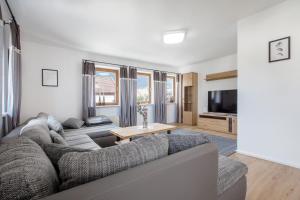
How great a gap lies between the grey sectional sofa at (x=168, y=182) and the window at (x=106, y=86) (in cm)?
362

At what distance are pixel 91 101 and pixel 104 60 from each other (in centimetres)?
130

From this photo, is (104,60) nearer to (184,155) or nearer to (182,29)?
(182,29)

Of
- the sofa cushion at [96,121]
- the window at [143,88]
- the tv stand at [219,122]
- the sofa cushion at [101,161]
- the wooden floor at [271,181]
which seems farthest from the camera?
the window at [143,88]

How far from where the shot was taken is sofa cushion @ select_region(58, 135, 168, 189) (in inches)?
A: 26.2

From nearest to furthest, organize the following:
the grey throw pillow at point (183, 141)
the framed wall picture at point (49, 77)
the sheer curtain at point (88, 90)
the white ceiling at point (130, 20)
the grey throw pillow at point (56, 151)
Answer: the grey throw pillow at point (56, 151)
the grey throw pillow at point (183, 141)
the white ceiling at point (130, 20)
the framed wall picture at point (49, 77)
the sheer curtain at point (88, 90)

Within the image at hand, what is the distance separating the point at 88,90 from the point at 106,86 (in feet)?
2.29

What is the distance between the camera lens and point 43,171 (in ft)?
2.10

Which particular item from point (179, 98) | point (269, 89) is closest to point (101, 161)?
point (269, 89)

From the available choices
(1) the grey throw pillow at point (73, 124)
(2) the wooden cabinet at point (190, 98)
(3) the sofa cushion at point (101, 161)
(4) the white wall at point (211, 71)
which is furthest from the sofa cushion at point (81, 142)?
(4) the white wall at point (211, 71)

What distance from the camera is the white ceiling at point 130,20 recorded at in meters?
2.08

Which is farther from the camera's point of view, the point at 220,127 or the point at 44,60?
the point at 220,127

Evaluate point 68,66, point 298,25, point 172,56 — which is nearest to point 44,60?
point 68,66

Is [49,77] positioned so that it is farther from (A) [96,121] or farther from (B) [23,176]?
(B) [23,176]

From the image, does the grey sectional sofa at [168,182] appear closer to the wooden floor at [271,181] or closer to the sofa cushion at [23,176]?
the sofa cushion at [23,176]
